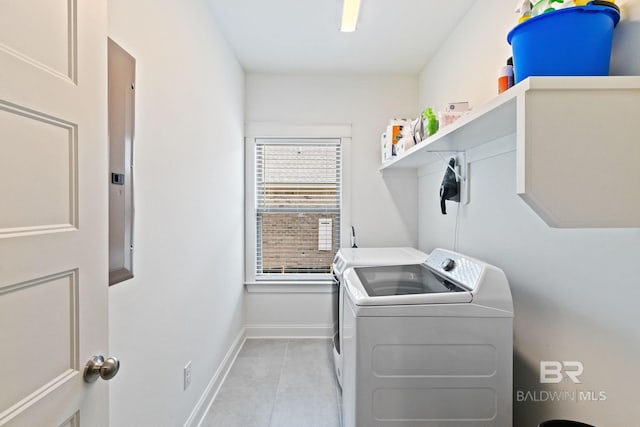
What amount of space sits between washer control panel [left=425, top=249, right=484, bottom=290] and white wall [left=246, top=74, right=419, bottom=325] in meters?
1.23

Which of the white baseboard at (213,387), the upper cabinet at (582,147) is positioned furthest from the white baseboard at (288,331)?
the upper cabinet at (582,147)

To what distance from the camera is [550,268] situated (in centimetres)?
137

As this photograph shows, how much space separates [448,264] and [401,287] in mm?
353

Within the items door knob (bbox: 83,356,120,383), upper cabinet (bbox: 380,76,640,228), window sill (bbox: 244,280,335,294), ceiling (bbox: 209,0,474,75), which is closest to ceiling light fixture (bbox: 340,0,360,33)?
ceiling (bbox: 209,0,474,75)

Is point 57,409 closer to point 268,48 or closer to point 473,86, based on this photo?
point 473,86

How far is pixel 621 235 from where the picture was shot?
3.50 ft

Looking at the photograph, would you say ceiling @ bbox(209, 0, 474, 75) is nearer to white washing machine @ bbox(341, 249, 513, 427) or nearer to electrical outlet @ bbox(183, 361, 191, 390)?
white washing machine @ bbox(341, 249, 513, 427)

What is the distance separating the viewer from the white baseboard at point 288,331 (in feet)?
10.6

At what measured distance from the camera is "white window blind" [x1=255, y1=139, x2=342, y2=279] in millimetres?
3295

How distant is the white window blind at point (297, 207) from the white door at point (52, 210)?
2419 millimetres

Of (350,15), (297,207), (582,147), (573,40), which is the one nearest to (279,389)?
(297,207)

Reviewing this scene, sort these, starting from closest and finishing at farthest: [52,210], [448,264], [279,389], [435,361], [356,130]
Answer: [52,210], [435,361], [448,264], [279,389], [356,130]

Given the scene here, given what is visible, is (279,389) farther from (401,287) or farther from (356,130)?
(356,130)

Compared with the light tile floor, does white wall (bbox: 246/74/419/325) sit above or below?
above
